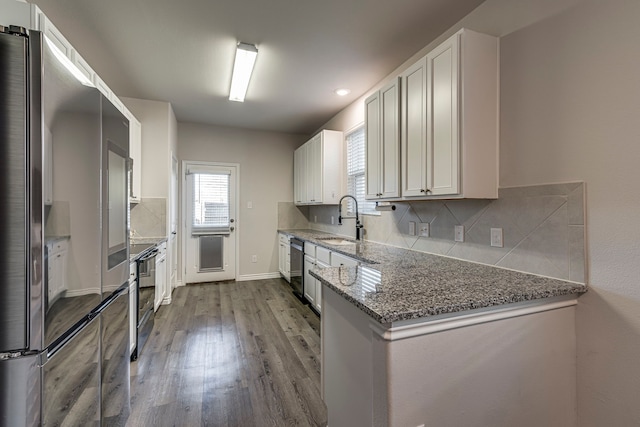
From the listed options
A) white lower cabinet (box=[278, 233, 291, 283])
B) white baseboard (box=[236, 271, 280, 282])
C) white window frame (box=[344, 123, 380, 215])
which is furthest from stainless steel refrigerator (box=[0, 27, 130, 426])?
white baseboard (box=[236, 271, 280, 282])

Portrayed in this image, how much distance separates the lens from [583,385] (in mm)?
1362

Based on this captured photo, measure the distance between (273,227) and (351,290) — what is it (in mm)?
4089

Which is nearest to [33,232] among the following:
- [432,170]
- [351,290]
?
[351,290]

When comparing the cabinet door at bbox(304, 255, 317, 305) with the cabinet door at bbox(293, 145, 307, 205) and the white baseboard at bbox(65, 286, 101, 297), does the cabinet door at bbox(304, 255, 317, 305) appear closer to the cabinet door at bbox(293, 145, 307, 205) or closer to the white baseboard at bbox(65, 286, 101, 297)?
the cabinet door at bbox(293, 145, 307, 205)

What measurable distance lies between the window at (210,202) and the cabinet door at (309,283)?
75.9 inches

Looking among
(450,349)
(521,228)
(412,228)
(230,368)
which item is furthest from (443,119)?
(230,368)

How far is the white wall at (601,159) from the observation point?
122 cm

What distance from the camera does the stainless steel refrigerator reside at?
2.74ft

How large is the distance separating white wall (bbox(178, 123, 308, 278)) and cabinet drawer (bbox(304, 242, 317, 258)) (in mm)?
1667

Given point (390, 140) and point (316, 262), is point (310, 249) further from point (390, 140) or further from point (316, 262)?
point (390, 140)

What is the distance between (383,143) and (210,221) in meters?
3.46

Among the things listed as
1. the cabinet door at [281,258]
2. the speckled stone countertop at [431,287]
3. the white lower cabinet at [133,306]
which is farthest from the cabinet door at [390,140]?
the cabinet door at [281,258]

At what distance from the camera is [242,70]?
2.78 meters

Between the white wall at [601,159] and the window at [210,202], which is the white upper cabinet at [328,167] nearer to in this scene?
the window at [210,202]
